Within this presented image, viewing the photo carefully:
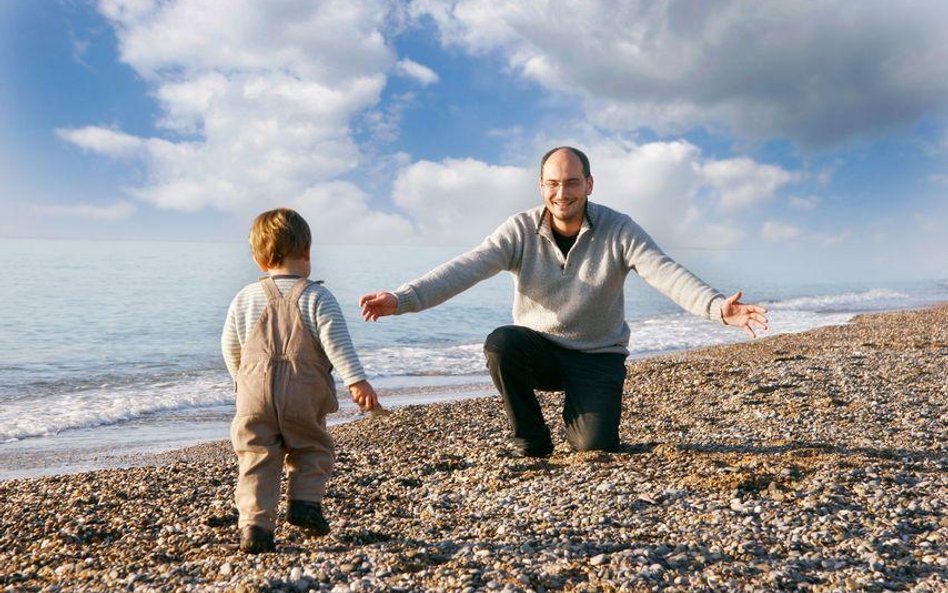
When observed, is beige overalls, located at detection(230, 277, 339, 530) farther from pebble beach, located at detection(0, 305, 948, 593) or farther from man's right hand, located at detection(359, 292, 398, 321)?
man's right hand, located at detection(359, 292, 398, 321)

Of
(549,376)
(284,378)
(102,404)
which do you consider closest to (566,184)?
(549,376)

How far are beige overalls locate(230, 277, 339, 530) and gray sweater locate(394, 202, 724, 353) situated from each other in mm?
1770

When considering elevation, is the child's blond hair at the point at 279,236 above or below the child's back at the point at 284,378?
above

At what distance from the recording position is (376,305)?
5.19 m

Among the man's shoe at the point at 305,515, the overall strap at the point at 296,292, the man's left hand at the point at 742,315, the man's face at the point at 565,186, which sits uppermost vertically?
the man's face at the point at 565,186

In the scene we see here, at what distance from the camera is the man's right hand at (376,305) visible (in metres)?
5.15

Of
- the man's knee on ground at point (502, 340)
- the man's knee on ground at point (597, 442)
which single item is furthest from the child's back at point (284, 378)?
the man's knee on ground at point (597, 442)

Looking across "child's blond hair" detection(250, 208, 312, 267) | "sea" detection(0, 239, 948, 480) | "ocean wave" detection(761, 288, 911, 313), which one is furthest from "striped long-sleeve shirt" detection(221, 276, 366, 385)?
"ocean wave" detection(761, 288, 911, 313)

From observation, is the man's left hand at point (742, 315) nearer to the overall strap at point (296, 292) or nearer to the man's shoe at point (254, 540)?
the overall strap at point (296, 292)

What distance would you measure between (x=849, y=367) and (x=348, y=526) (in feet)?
28.9

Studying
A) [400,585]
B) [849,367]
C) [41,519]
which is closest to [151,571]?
[400,585]

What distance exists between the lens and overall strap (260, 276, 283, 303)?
418cm

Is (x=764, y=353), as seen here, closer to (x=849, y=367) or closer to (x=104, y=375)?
(x=849, y=367)

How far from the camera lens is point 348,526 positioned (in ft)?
15.3
